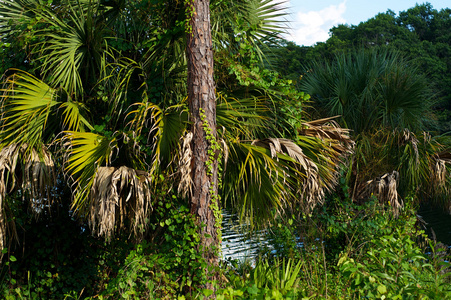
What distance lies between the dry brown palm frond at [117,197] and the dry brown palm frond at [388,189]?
4543mm

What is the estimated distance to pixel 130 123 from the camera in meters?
5.30

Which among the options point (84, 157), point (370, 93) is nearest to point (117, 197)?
point (84, 157)

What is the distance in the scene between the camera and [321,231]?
25.1ft

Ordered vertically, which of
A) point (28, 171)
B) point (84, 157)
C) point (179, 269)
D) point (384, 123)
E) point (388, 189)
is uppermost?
point (384, 123)

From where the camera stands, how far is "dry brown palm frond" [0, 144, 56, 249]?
4637mm

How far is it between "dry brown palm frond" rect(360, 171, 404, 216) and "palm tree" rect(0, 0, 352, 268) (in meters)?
2.10

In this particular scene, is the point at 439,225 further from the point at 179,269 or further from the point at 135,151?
the point at 135,151

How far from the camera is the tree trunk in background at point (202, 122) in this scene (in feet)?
16.0

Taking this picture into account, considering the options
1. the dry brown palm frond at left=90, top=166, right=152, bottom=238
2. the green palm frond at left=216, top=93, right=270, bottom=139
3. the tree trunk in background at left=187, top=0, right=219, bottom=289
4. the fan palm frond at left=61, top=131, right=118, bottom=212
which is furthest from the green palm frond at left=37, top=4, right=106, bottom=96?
the green palm frond at left=216, top=93, right=270, bottom=139

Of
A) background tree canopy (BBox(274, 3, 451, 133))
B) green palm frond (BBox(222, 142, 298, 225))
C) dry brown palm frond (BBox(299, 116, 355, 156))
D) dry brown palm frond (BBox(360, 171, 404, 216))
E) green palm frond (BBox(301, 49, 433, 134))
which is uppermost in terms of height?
background tree canopy (BBox(274, 3, 451, 133))

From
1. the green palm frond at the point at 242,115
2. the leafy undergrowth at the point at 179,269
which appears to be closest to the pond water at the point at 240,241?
the leafy undergrowth at the point at 179,269

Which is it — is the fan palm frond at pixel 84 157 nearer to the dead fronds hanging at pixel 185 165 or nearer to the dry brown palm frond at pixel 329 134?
the dead fronds hanging at pixel 185 165

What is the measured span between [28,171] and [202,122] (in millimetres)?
1897

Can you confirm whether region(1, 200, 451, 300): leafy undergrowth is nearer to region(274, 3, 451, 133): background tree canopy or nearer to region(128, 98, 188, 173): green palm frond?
region(128, 98, 188, 173): green palm frond
